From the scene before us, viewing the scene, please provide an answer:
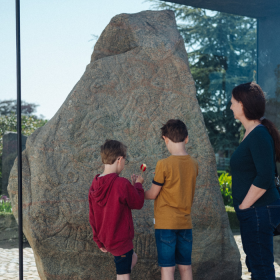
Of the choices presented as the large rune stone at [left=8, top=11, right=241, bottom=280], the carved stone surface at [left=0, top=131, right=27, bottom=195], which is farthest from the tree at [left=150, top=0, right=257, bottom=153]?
the carved stone surface at [left=0, top=131, right=27, bottom=195]

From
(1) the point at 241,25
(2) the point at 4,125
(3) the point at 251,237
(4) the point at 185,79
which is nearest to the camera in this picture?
(3) the point at 251,237

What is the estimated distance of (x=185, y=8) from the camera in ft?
20.7

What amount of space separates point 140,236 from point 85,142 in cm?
92

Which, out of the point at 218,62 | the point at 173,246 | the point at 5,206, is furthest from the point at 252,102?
the point at 218,62

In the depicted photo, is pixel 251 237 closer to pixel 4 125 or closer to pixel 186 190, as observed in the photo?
pixel 186 190

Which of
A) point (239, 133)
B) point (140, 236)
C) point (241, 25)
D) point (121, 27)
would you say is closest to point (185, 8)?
point (241, 25)

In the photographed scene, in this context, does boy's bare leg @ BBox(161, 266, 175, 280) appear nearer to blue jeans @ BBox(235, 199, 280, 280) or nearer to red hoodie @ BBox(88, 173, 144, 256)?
red hoodie @ BBox(88, 173, 144, 256)

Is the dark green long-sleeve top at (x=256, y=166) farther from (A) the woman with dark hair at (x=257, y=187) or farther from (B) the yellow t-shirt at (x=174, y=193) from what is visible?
(B) the yellow t-shirt at (x=174, y=193)

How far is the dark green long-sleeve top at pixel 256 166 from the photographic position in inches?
74.9

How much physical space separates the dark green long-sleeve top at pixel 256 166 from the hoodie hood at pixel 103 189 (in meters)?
0.75

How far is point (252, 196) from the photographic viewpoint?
6.37 ft

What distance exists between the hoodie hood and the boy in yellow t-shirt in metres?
0.25

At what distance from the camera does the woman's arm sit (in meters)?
1.93

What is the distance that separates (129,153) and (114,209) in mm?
986
